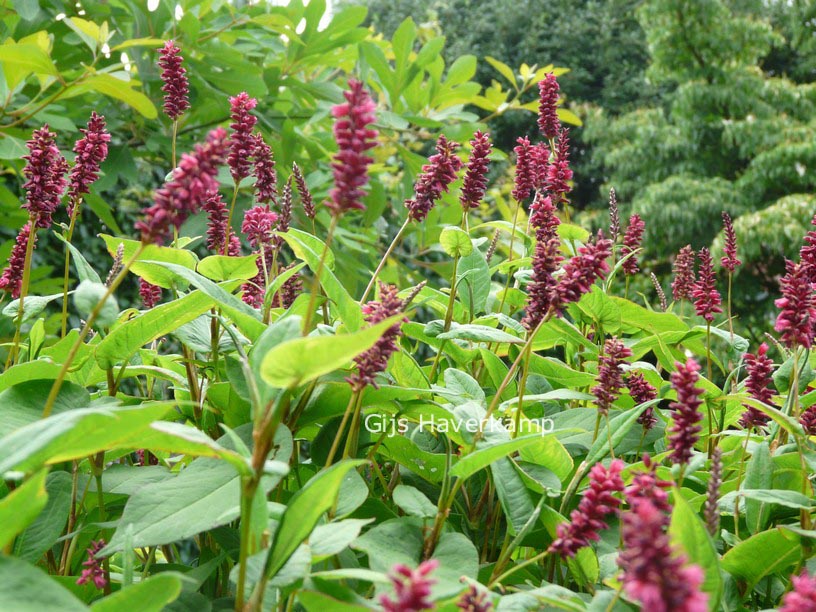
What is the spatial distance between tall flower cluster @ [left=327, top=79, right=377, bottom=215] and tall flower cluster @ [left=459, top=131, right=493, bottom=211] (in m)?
0.46

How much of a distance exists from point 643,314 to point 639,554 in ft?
2.91

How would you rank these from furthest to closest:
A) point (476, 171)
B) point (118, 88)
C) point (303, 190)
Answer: point (303, 190) → point (118, 88) → point (476, 171)

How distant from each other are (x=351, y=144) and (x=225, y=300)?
276 mm

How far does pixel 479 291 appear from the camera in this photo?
1.17 m

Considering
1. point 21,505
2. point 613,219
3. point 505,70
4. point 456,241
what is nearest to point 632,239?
point 613,219

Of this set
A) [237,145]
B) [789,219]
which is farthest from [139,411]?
[789,219]

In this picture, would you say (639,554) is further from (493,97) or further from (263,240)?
(493,97)

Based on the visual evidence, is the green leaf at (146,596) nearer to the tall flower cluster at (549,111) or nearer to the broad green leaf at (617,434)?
the broad green leaf at (617,434)

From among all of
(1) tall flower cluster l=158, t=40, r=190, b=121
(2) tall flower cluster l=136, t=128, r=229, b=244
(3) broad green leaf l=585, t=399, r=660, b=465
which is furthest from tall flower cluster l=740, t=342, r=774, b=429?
(1) tall flower cluster l=158, t=40, r=190, b=121

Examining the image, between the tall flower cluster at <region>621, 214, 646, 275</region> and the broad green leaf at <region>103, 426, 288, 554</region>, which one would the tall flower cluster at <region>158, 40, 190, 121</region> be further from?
the tall flower cluster at <region>621, 214, 646, 275</region>

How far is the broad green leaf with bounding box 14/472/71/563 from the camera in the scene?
2.48ft

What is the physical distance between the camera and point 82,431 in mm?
515

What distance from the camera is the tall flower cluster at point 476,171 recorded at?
1071 millimetres

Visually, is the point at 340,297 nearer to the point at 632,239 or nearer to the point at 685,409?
the point at 685,409
